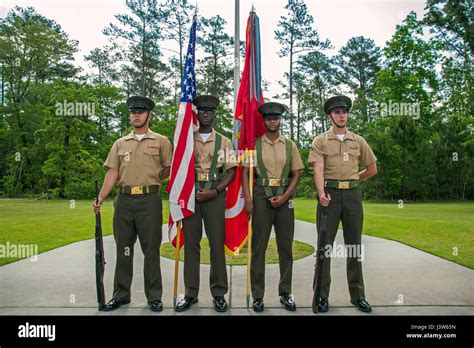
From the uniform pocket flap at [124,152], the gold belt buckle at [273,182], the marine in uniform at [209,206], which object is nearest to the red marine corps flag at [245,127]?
the marine in uniform at [209,206]

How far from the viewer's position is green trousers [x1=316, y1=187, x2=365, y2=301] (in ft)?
12.4

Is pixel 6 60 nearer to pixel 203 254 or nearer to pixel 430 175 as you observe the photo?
pixel 203 254

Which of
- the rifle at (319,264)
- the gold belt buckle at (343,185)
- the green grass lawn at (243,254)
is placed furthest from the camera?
the green grass lawn at (243,254)

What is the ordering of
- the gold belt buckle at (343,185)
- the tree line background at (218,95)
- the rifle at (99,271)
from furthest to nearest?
the tree line background at (218,95)
the gold belt buckle at (343,185)
the rifle at (99,271)

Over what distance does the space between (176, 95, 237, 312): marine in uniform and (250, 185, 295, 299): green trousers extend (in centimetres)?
35

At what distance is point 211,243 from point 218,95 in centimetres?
2473

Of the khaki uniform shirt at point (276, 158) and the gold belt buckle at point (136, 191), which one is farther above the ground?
the khaki uniform shirt at point (276, 158)

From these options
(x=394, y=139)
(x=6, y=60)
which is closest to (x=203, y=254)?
(x=394, y=139)

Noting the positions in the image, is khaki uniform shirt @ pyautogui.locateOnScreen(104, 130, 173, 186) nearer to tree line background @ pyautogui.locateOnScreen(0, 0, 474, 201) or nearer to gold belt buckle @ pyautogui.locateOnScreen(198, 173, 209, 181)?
gold belt buckle @ pyautogui.locateOnScreen(198, 173, 209, 181)

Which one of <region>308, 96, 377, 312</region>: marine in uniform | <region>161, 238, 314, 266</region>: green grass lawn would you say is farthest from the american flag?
<region>161, 238, 314, 266</region>: green grass lawn

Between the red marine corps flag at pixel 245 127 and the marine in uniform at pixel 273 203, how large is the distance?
324 millimetres

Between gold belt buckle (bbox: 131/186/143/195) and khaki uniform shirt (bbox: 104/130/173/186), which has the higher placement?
khaki uniform shirt (bbox: 104/130/173/186)

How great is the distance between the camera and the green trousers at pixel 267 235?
150 inches

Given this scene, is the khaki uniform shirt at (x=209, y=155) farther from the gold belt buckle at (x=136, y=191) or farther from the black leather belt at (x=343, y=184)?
the black leather belt at (x=343, y=184)
